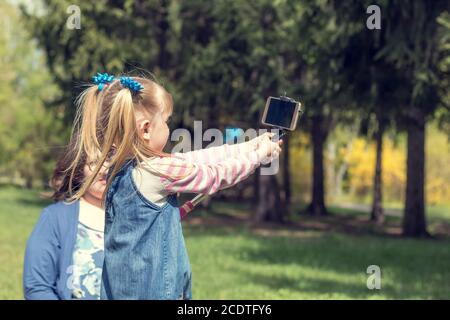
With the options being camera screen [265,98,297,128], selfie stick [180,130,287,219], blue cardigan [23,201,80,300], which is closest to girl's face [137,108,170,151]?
selfie stick [180,130,287,219]

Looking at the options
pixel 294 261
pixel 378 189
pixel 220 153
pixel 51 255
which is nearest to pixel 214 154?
pixel 220 153

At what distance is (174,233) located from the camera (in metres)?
3.75

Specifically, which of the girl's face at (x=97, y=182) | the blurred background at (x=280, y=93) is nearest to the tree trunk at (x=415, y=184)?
the blurred background at (x=280, y=93)

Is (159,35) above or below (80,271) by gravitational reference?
Result: above

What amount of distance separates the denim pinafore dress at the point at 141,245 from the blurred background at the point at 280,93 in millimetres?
1071

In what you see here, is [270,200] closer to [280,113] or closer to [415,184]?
[415,184]

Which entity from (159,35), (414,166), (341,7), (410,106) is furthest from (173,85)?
(341,7)

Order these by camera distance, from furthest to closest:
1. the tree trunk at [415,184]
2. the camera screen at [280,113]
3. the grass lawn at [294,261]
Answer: the tree trunk at [415,184] → the grass lawn at [294,261] → the camera screen at [280,113]

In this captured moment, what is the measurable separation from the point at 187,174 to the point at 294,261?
13616 millimetres

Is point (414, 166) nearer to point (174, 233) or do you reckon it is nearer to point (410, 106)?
point (410, 106)

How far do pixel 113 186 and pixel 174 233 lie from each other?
0.33 metres

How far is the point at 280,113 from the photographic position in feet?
12.6

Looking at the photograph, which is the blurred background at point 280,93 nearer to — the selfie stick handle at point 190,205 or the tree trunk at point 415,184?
the tree trunk at point 415,184

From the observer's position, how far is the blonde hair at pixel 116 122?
369cm
